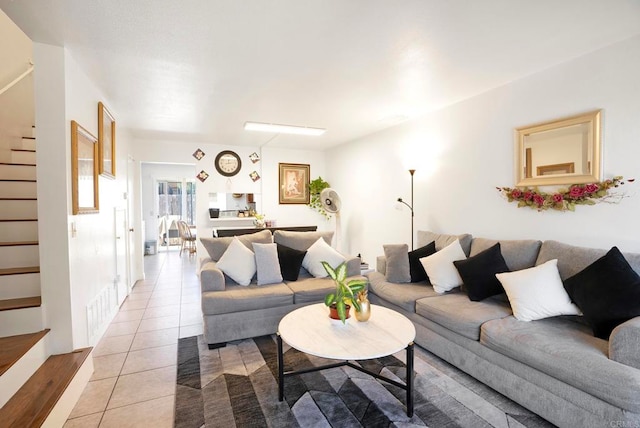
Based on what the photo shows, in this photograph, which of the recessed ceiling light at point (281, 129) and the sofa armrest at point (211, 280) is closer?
the sofa armrest at point (211, 280)

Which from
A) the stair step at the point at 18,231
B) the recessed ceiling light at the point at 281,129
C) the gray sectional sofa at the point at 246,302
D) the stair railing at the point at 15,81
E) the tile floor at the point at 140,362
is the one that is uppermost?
the stair railing at the point at 15,81

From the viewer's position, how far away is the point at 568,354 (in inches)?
69.4

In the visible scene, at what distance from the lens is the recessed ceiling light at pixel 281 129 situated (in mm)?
4460

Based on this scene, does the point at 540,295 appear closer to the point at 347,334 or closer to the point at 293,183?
the point at 347,334

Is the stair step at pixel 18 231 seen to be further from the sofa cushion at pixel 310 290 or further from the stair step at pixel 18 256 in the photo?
the sofa cushion at pixel 310 290

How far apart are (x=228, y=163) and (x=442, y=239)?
4207mm

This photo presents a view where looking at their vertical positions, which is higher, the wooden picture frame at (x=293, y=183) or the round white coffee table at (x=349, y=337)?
the wooden picture frame at (x=293, y=183)

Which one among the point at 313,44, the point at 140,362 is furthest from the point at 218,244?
the point at 313,44

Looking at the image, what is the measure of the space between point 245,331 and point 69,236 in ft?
5.32

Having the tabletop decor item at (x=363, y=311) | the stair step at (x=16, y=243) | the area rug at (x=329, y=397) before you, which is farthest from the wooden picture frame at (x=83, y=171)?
the tabletop decor item at (x=363, y=311)

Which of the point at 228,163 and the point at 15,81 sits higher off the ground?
the point at 15,81

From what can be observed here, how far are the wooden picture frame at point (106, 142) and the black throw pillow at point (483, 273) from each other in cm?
361

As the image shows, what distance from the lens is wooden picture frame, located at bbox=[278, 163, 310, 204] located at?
6.45 meters

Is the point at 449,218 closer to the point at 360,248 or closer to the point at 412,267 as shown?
the point at 412,267
